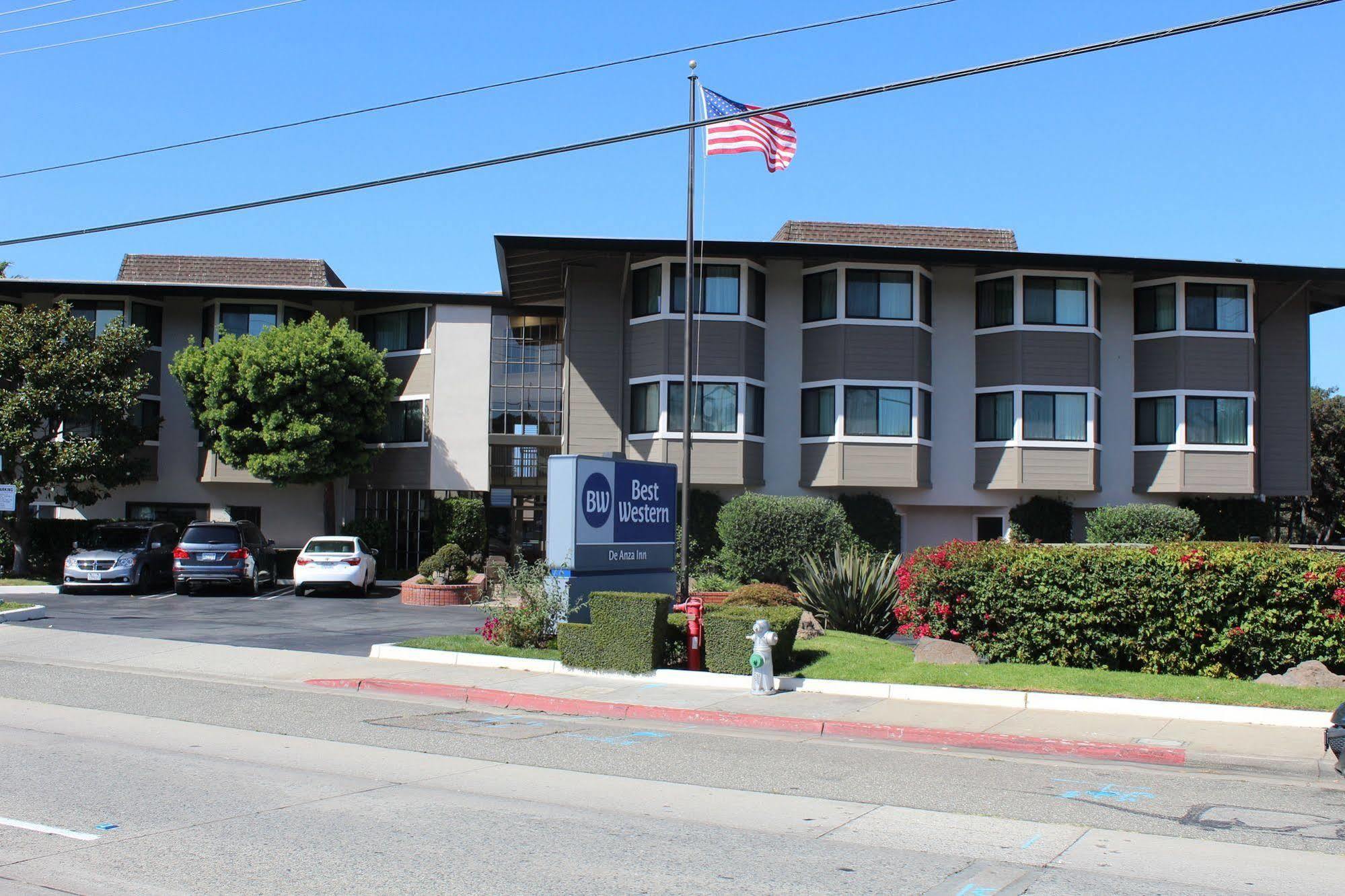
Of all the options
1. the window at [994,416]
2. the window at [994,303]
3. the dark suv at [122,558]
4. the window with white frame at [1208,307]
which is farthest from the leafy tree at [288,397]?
the window with white frame at [1208,307]

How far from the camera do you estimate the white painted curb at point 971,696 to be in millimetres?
12109

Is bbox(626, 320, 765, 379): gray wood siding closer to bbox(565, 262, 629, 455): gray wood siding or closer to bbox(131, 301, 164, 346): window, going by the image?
bbox(565, 262, 629, 455): gray wood siding

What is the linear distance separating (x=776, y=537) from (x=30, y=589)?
60.4 ft

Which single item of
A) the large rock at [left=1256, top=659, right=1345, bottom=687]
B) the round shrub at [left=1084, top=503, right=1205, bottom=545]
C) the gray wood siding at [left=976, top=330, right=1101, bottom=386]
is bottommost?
the large rock at [left=1256, top=659, right=1345, bottom=687]

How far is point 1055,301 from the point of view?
3022 centimetres

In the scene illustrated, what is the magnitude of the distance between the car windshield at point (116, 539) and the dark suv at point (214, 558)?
1.14 m

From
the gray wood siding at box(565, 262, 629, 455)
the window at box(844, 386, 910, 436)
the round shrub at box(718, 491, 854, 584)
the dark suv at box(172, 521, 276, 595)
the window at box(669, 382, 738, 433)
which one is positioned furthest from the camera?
the gray wood siding at box(565, 262, 629, 455)

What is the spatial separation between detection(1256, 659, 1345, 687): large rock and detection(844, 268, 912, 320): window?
57.0ft

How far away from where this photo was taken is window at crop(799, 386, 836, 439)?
97.2 ft

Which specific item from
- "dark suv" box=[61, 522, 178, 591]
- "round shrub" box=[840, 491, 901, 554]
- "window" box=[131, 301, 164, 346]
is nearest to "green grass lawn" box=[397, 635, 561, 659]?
"round shrub" box=[840, 491, 901, 554]

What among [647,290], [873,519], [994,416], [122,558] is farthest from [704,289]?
[122,558]

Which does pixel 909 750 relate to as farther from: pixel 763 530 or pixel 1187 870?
pixel 763 530

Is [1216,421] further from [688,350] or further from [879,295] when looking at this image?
[688,350]

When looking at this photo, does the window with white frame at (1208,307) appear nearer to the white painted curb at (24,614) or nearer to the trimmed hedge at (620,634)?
the trimmed hedge at (620,634)
